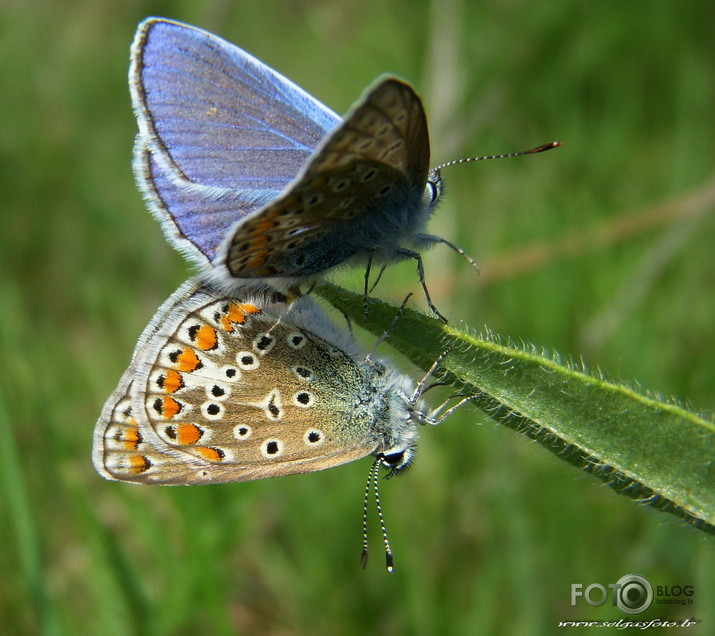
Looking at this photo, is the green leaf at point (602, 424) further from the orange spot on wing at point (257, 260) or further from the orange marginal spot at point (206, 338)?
the orange marginal spot at point (206, 338)

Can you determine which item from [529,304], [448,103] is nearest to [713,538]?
[529,304]

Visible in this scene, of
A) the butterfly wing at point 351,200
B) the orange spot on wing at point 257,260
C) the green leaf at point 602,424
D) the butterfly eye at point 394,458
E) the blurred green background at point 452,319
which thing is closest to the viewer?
the green leaf at point 602,424

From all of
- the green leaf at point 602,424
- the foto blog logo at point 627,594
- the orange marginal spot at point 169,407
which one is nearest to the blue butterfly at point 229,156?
the orange marginal spot at point 169,407

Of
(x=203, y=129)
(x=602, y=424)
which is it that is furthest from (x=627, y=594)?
(x=203, y=129)

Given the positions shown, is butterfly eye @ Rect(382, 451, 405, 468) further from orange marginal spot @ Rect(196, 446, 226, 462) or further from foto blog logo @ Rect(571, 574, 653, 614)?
foto blog logo @ Rect(571, 574, 653, 614)

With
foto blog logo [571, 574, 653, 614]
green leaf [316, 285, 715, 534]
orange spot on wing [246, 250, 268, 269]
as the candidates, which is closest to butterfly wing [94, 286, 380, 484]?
orange spot on wing [246, 250, 268, 269]

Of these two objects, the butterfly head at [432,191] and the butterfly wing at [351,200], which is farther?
the butterfly head at [432,191]
